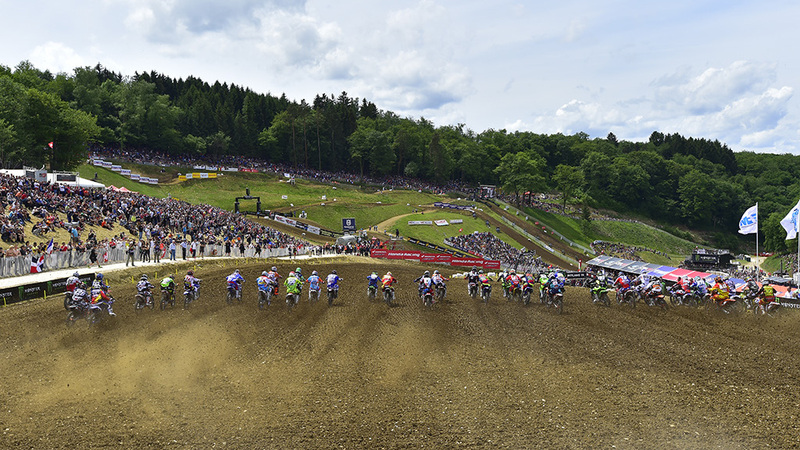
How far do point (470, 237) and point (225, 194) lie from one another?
38.1m

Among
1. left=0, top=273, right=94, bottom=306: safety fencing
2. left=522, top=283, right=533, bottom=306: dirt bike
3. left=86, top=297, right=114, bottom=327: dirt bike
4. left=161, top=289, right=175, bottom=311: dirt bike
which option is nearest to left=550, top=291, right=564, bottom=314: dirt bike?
left=522, top=283, right=533, bottom=306: dirt bike

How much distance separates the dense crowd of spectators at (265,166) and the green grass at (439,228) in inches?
1057

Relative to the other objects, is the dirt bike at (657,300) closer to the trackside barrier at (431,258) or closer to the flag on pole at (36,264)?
the trackside barrier at (431,258)

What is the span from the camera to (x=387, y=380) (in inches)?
676

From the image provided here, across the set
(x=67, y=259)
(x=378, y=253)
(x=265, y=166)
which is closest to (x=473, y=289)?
(x=378, y=253)

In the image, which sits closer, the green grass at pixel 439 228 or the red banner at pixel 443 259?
the red banner at pixel 443 259

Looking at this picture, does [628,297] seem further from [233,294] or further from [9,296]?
[9,296]

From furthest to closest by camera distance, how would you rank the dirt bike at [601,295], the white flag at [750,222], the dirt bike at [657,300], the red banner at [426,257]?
the red banner at [426,257] → the white flag at [750,222] → the dirt bike at [601,295] → the dirt bike at [657,300]

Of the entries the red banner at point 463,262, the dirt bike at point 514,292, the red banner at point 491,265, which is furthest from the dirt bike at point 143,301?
the red banner at point 491,265

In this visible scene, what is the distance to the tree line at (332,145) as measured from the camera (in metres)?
65.5

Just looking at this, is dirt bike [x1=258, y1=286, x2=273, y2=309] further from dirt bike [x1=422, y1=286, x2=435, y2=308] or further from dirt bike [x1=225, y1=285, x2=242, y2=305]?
dirt bike [x1=422, y1=286, x2=435, y2=308]

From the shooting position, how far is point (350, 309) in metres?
24.9

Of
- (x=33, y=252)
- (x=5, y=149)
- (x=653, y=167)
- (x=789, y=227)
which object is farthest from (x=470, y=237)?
(x=653, y=167)

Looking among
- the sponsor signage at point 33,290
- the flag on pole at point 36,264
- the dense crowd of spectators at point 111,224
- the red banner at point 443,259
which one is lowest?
the red banner at point 443,259
